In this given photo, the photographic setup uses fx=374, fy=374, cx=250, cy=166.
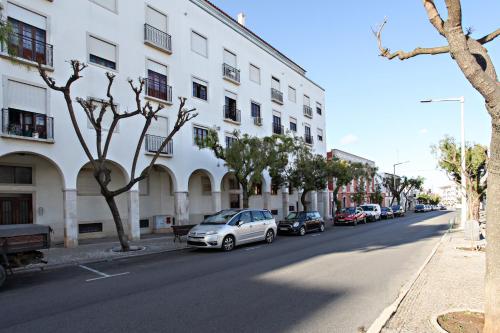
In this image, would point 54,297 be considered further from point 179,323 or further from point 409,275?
point 409,275

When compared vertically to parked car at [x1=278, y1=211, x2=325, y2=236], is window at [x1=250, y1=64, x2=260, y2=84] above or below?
above

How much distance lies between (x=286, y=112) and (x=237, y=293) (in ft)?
94.4

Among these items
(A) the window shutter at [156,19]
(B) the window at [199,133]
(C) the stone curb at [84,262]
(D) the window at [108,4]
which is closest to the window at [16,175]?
(C) the stone curb at [84,262]

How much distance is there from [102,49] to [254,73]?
47.2ft

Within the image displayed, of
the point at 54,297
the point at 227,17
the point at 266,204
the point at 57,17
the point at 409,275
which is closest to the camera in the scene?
the point at 54,297

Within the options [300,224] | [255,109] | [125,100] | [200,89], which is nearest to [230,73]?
[200,89]

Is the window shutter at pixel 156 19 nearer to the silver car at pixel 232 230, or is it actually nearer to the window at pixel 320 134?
the silver car at pixel 232 230

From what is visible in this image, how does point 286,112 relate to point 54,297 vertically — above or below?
above

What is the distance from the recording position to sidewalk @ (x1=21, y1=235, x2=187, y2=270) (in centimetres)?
1270

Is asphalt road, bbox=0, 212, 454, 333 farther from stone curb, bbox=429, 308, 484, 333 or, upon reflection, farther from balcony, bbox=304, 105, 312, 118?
balcony, bbox=304, 105, 312, 118

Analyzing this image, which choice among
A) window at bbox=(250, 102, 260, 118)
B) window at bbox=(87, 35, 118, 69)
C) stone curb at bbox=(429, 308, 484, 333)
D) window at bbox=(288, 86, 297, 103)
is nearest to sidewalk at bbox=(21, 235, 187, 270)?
window at bbox=(87, 35, 118, 69)

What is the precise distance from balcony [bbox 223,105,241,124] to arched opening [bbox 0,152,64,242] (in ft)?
39.6

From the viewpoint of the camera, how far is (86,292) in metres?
8.12

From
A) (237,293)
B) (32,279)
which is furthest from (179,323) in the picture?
(32,279)
